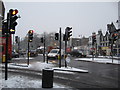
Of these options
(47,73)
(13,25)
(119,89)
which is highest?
(13,25)

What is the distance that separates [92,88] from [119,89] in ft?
4.28

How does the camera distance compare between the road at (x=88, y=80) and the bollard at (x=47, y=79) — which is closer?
the bollard at (x=47, y=79)

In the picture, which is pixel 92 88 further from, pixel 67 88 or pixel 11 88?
pixel 11 88

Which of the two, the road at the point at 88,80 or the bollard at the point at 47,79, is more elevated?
the bollard at the point at 47,79

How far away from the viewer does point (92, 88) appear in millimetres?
8539

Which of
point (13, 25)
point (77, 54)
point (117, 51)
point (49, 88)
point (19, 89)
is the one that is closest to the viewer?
point (19, 89)

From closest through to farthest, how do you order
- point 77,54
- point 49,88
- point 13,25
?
point 49,88
point 13,25
point 77,54

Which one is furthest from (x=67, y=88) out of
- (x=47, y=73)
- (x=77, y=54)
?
(x=77, y=54)

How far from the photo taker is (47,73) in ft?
28.0

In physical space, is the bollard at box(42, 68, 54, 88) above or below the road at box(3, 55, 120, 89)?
above

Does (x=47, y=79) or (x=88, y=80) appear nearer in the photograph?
(x=47, y=79)

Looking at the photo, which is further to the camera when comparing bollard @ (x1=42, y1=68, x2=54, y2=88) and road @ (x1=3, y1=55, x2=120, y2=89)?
road @ (x1=3, y1=55, x2=120, y2=89)

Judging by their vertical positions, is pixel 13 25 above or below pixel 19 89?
above

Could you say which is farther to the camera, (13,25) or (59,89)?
(13,25)
